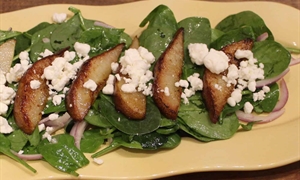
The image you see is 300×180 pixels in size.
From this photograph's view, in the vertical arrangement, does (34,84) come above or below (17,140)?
above

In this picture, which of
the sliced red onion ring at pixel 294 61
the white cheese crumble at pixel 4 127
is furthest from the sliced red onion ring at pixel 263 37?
the white cheese crumble at pixel 4 127

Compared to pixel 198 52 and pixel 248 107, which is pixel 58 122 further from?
pixel 248 107

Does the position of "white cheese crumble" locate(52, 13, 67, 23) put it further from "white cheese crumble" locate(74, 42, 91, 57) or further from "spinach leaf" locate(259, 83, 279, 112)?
"spinach leaf" locate(259, 83, 279, 112)

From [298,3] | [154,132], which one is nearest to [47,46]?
[154,132]

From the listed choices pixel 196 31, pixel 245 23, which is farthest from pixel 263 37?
pixel 196 31

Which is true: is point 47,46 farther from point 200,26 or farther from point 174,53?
point 200,26

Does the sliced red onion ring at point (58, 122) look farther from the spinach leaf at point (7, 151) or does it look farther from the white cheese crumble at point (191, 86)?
the white cheese crumble at point (191, 86)
